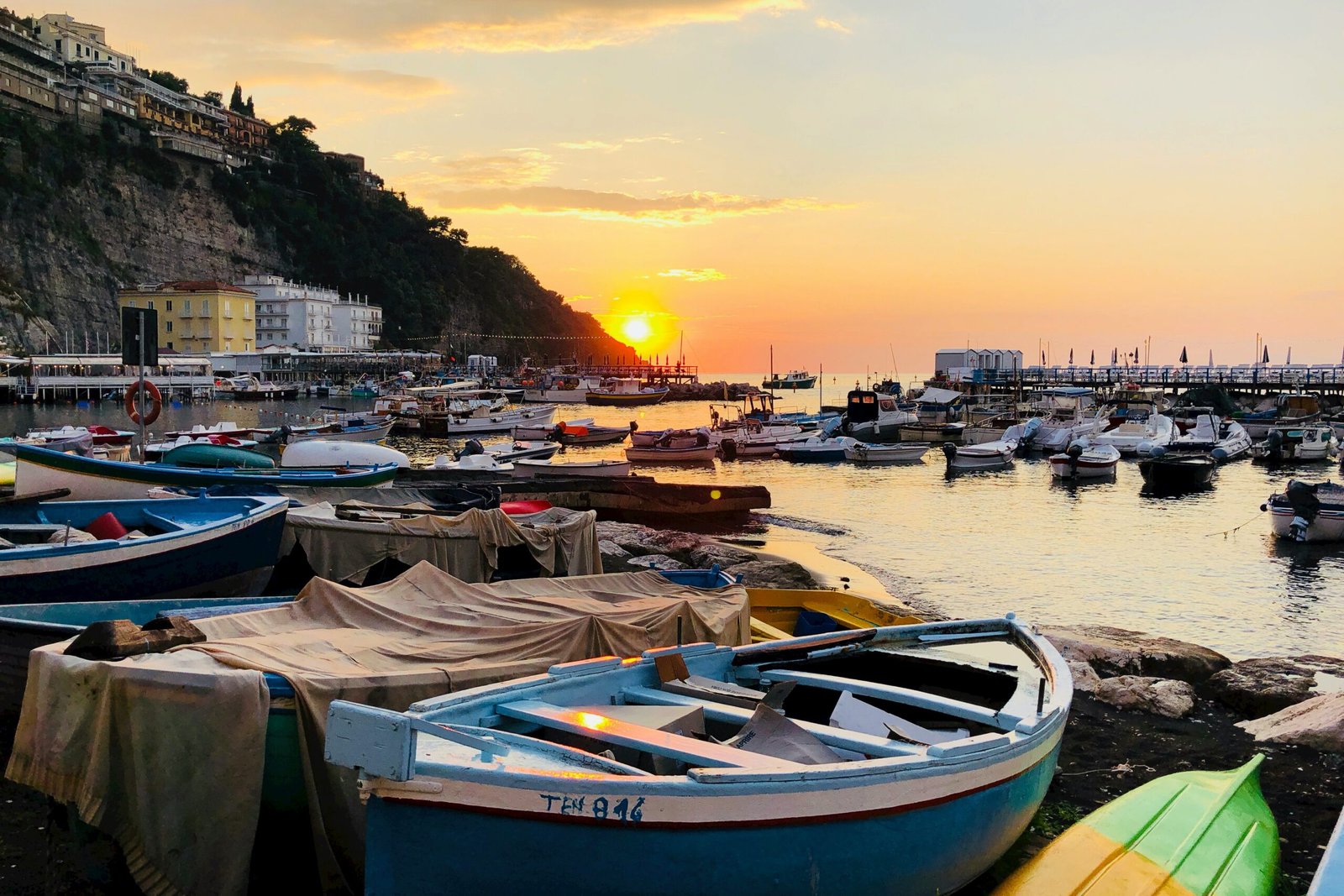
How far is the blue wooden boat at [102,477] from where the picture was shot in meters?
15.2

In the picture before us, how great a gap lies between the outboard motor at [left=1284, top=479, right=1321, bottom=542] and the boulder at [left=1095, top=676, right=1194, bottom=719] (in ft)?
58.3

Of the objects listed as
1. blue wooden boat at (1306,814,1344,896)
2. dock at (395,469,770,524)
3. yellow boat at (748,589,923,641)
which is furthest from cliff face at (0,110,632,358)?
blue wooden boat at (1306,814,1344,896)

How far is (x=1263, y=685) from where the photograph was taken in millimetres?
11586

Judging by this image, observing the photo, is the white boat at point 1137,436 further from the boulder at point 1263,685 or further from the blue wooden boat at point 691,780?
the blue wooden boat at point 691,780

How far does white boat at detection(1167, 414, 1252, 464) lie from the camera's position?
4759 centimetres

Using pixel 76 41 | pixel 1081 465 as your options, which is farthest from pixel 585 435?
pixel 76 41

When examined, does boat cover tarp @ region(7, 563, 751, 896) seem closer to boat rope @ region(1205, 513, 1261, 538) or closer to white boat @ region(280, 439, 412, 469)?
white boat @ region(280, 439, 412, 469)

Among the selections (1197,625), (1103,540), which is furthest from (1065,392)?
(1197,625)

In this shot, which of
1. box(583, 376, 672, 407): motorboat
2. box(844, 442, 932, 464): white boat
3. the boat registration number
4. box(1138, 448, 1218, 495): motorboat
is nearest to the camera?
the boat registration number

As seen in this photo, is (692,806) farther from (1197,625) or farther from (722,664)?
(1197,625)

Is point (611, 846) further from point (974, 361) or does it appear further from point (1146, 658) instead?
point (974, 361)

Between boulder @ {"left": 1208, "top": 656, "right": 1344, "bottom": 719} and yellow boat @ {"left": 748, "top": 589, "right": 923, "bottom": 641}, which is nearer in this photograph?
boulder @ {"left": 1208, "top": 656, "right": 1344, "bottom": 719}

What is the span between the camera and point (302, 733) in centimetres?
623

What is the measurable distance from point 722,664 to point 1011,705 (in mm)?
2082
